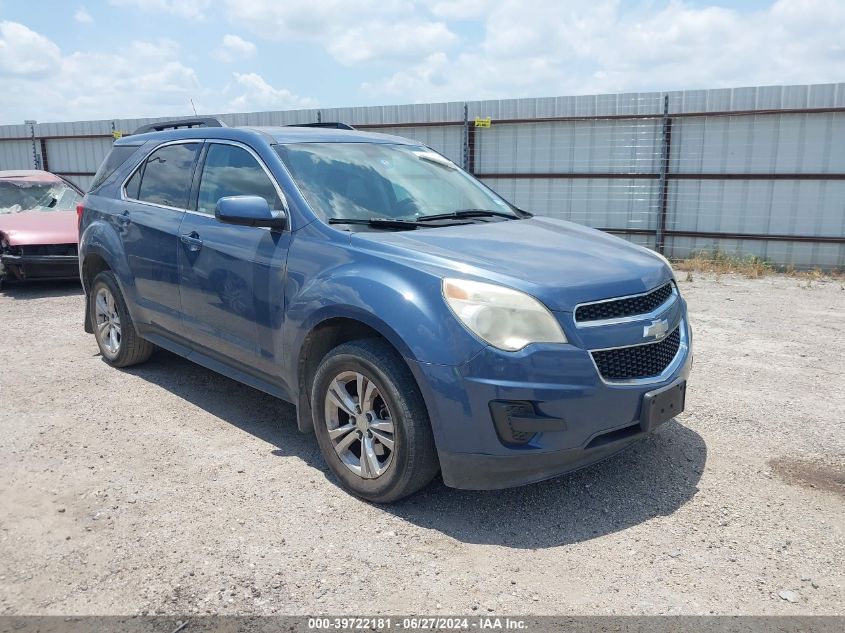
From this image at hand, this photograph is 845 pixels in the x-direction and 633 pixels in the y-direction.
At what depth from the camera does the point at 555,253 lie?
11.5ft

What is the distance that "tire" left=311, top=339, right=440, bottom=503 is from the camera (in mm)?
3164

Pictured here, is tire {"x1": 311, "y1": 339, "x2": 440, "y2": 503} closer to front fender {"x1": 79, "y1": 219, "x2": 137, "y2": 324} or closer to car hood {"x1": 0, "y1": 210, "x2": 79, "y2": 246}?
front fender {"x1": 79, "y1": 219, "x2": 137, "y2": 324}

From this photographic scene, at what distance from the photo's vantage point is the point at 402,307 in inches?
123

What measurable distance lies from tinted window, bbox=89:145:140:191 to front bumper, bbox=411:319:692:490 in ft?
11.9

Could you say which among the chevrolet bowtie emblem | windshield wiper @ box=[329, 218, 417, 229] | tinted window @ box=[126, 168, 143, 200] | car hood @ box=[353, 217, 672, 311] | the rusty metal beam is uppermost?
tinted window @ box=[126, 168, 143, 200]

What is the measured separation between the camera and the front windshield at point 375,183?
153 inches

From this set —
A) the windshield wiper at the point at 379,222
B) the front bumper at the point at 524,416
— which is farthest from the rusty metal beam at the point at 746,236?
the front bumper at the point at 524,416

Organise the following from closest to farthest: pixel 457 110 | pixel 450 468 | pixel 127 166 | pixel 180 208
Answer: pixel 450 468 < pixel 180 208 < pixel 127 166 < pixel 457 110

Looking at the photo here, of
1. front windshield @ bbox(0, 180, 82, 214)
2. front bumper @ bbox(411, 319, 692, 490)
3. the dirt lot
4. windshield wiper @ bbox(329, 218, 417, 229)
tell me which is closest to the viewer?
the dirt lot

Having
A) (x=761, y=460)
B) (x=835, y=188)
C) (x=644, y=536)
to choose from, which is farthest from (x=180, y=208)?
(x=835, y=188)

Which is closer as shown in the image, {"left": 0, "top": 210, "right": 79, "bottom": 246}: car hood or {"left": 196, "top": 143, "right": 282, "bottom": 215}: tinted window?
{"left": 196, "top": 143, "right": 282, "bottom": 215}: tinted window

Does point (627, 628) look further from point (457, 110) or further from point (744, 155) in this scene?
point (457, 110)

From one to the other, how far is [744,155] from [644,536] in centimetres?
950

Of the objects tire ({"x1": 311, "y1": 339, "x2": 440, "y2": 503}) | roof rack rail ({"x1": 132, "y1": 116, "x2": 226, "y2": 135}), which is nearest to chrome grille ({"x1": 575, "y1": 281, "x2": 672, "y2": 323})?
tire ({"x1": 311, "y1": 339, "x2": 440, "y2": 503})
